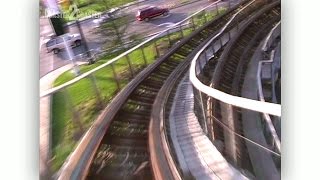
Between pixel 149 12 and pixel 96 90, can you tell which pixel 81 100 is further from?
pixel 149 12

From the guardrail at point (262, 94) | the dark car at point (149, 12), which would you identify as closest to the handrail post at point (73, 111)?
the dark car at point (149, 12)

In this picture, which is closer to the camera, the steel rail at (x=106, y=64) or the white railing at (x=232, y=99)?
the white railing at (x=232, y=99)

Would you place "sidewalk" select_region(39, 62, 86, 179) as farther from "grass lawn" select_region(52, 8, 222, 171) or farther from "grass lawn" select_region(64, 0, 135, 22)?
"grass lawn" select_region(64, 0, 135, 22)

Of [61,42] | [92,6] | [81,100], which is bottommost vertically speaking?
[81,100]

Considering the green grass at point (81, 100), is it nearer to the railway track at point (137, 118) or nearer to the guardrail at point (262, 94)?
the railway track at point (137, 118)

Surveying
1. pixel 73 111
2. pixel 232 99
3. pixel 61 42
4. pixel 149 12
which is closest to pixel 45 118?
pixel 73 111
